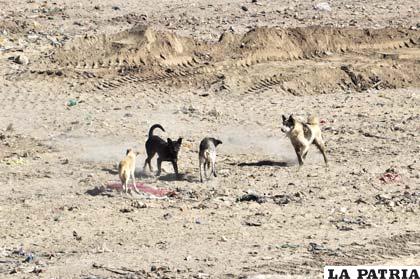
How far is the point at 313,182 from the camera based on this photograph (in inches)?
790

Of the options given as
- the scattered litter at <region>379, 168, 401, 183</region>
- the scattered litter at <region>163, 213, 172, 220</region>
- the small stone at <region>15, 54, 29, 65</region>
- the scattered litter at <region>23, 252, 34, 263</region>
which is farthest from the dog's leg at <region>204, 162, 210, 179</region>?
the small stone at <region>15, 54, 29, 65</region>

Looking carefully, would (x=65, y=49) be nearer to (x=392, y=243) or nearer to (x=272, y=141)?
(x=272, y=141)

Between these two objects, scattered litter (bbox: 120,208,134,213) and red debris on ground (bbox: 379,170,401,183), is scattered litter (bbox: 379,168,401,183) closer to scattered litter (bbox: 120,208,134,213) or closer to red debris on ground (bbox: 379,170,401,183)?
red debris on ground (bbox: 379,170,401,183)

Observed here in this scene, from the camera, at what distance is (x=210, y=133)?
23.2 meters

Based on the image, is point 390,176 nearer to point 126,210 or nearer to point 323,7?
point 126,210

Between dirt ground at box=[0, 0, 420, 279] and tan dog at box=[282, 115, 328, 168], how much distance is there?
0.30 m

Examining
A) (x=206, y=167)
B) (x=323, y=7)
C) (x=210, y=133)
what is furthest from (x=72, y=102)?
(x=323, y=7)

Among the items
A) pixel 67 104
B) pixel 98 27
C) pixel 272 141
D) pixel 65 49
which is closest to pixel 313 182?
pixel 272 141

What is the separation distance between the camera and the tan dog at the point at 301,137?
21.0 metres

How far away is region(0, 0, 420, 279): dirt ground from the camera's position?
16719 mm

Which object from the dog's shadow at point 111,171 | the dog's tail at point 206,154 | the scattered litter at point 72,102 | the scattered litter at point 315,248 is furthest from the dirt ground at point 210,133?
the dog's tail at point 206,154

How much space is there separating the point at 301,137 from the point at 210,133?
104 inches

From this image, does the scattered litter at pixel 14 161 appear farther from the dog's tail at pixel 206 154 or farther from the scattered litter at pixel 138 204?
the dog's tail at pixel 206 154

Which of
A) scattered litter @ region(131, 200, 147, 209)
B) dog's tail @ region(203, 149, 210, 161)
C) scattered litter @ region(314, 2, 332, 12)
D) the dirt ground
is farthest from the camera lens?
scattered litter @ region(314, 2, 332, 12)
